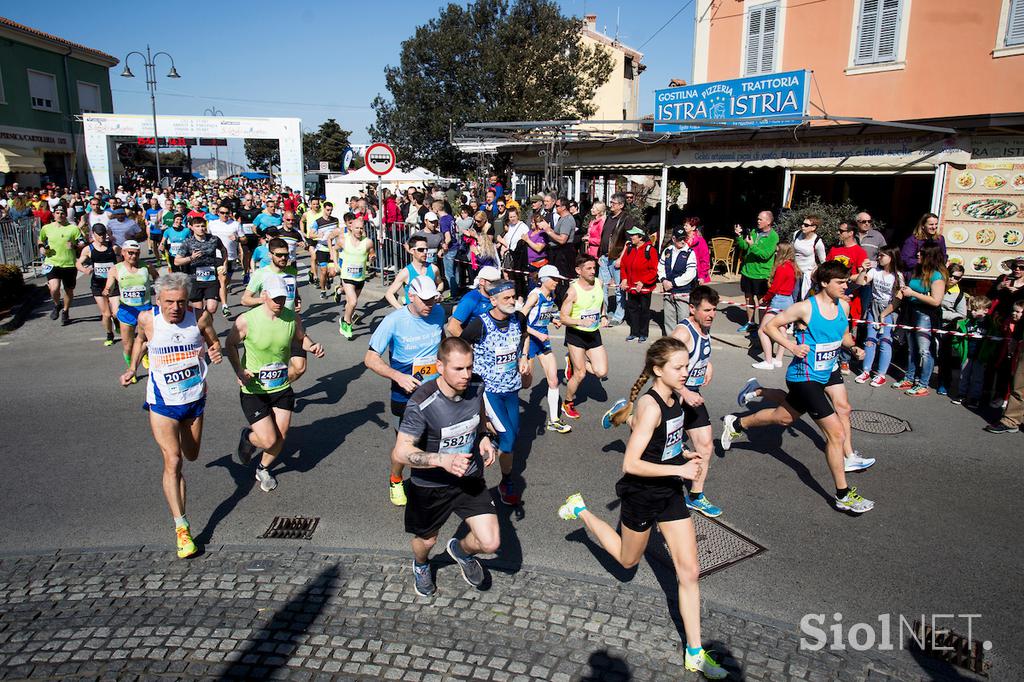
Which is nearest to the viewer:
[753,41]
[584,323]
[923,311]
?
[584,323]

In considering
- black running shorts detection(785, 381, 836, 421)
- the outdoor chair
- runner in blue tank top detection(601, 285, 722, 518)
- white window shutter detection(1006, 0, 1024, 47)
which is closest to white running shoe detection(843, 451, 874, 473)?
black running shorts detection(785, 381, 836, 421)

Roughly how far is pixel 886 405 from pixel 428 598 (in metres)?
6.35

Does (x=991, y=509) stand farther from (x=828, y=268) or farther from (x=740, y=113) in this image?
(x=740, y=113)

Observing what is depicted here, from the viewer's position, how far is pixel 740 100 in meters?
14.8

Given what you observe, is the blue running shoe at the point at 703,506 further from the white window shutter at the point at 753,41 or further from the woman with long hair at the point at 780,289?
the white window shutter at the point at 753,41

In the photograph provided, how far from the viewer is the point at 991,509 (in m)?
5.73

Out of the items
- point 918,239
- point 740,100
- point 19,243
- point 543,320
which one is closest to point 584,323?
point 543,320

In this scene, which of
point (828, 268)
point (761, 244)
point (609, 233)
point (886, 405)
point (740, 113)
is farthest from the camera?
point (740, 113)

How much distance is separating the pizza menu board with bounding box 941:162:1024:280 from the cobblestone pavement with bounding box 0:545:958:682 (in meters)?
10.1

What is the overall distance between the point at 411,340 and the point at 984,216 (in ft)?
36.6

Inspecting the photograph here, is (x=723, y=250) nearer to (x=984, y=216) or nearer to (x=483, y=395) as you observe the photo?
(x=984, y=216)

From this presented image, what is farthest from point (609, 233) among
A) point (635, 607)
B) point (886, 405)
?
point (635, 607)

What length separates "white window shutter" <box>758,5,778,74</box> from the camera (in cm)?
1752

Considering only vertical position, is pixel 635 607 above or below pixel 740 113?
below
